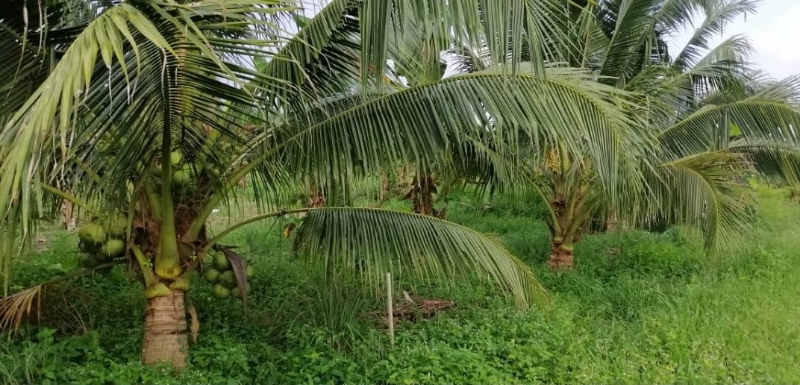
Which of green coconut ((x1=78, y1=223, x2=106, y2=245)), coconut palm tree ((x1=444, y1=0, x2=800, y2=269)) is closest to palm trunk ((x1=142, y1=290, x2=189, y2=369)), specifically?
green coconut ((x1=78, y1=223, x2=106, y2=245))

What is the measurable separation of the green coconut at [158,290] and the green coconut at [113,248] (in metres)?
0.26

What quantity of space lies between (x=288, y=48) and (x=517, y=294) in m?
1.87

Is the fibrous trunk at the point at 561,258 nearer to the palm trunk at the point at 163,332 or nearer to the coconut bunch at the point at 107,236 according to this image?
the palm trunk at the point at 163,332

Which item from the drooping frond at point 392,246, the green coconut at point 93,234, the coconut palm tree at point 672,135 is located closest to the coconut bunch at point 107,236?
the green coconut at point 93,234

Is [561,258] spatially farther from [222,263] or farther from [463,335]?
[222,263]

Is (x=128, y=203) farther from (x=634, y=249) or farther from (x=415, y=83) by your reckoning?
(x=634, y=249)

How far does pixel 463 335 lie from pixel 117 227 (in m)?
2.18

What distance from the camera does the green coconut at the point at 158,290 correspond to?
314 centimetres

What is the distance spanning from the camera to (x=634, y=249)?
686cm

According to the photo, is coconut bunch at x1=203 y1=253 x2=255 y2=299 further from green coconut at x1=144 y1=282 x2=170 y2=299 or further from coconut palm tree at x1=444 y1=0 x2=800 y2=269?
coconut palm tree at x1=444 y1=0 x2=800 y2=269

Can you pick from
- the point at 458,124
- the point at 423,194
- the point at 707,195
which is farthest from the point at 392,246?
the point at 423,194

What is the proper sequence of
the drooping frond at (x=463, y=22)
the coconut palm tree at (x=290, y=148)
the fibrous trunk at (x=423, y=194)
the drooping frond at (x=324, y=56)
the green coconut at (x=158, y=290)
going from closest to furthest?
1. the drooping frond at (x=463, y=22)
2. the coconut palm tree at (x=290, y=148)
3. the drooping frond at (x=324, y=56)
4. the green coconut at (x=158, y=290)
5. the fibrous trunk at (x=423, y=194)

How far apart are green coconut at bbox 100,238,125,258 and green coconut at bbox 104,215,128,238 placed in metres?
0.03

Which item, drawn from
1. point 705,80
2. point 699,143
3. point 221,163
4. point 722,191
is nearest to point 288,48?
point 221,163
